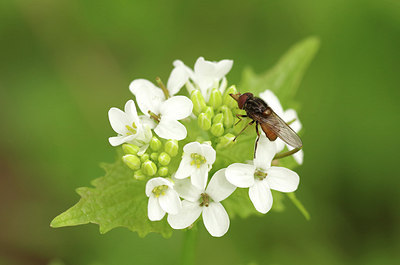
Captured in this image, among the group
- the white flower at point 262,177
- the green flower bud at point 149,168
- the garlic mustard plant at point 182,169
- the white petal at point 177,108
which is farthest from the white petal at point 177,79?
the white flower at point 262,177

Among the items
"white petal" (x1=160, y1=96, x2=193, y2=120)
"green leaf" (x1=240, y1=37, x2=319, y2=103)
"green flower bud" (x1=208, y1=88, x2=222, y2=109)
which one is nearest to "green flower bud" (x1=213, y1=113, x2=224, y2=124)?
"green flower bud" (x1=208, y1=88, x2=222, y2=109)

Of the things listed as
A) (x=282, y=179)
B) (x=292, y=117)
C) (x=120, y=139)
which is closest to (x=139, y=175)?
(x=120, y=139)

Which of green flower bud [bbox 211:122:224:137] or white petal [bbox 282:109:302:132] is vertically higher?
green flower bud [bbox 211:122:224:137]

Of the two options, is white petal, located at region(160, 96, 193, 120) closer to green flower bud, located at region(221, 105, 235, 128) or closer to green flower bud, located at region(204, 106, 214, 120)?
green flower bud, located at region(204, 106, 214, 120)

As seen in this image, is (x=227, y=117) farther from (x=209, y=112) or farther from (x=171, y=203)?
(x=171, y=203)

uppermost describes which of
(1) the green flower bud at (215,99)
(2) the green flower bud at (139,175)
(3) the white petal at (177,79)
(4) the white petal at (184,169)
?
(3) the white petal at (177,79)

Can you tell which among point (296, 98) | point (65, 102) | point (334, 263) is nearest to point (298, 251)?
point (334, 263)

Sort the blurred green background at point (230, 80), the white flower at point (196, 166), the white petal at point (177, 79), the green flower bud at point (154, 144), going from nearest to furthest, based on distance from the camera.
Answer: the white flower at point (196, 166) → the green flower bud at point (154, 144) → the white petal at point (177, 79) → the blurred green background at point (230, 80)

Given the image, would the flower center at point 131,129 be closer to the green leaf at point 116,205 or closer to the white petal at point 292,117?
the green leaf at point 116,205
